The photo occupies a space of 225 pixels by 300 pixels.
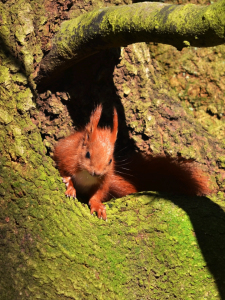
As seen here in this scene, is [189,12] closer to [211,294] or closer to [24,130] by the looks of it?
[24,130]

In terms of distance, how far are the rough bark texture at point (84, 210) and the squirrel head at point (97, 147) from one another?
8.4 inches

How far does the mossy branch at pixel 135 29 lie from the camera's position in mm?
1560

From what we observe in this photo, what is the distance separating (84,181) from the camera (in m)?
3.39

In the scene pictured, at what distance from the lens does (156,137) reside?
10.5 feet

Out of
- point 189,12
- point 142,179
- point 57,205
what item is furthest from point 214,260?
point 189,12

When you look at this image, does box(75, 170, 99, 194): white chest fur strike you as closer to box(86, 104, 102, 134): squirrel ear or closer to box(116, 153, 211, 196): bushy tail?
box(116, 153, 211, 196): bushy tail

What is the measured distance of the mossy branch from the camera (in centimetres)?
156

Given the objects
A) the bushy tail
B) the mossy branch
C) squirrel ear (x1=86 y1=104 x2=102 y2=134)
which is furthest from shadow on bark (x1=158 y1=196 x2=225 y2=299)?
the mossy branch

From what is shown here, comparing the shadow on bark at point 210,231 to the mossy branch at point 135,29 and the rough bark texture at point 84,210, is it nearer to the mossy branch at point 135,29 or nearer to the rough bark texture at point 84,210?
the rough bark texture at point 84,210

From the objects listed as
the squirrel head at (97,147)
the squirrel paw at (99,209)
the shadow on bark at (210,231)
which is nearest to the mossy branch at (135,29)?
the squirrel head at (97,147)

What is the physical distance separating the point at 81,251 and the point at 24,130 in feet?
3.33

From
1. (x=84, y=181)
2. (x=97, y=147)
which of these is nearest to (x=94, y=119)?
(x=97, y=147)

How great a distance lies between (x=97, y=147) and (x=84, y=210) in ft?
2.65

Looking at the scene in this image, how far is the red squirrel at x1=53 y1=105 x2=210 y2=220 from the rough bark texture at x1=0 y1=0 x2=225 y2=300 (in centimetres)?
15
